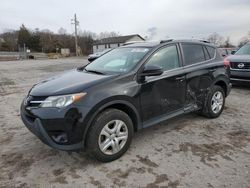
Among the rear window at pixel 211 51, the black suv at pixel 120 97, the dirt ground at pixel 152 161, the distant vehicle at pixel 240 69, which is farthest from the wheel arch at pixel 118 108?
the distant vehicle at pixel 240 69

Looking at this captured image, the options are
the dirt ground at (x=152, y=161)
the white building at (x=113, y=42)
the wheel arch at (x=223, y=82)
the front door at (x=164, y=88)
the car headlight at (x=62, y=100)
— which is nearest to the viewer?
the dirt ground at (x=152, y=161)

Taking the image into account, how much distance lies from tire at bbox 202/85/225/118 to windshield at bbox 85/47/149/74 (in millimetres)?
1797

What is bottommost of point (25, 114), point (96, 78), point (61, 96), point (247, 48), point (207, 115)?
point (207, 115)

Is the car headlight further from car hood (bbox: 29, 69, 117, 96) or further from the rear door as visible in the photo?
the rear door

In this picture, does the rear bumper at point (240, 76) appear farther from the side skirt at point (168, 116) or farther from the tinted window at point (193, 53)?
the side skirt at point (168, 116)

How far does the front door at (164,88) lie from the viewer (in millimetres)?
3645

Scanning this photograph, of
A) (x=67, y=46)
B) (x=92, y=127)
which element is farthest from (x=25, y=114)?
(x=67, y=46)

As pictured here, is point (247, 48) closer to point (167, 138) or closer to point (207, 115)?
point (207, 115)

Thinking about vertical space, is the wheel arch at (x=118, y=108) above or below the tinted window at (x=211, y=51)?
below

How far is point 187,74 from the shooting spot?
4.25 meters

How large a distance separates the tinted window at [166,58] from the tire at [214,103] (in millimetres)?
1156

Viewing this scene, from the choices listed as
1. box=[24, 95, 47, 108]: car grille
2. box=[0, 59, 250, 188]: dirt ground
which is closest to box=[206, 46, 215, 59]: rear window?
box=[0, 59, 250, 188]: dirt ground

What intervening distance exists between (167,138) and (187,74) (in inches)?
47.1

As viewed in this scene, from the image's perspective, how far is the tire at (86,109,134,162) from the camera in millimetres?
3080
